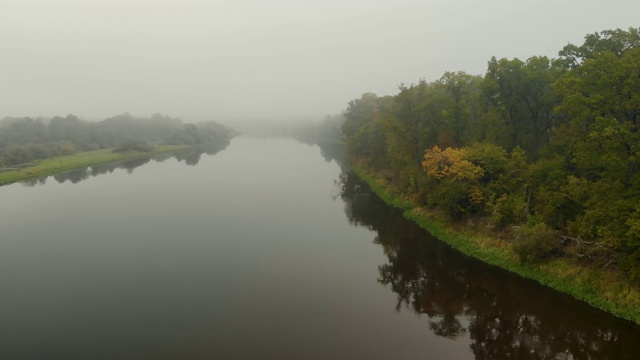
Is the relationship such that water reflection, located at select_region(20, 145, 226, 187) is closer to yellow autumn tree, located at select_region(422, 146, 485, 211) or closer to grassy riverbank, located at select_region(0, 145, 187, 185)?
grassy riverbank, located at select_region(0, 145, 187, 185)

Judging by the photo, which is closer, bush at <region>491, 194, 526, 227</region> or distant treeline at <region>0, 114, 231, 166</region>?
bush at <region>491, 194, 526, 227</region>

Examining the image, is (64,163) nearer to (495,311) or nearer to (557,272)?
(495,311)

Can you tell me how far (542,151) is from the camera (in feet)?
132

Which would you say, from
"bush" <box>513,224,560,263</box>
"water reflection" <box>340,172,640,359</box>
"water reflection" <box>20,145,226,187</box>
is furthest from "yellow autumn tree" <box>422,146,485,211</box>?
"water reflection" <box>20,145,226,187</box>

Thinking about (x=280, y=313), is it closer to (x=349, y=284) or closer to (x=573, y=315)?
(x=349, y=284)

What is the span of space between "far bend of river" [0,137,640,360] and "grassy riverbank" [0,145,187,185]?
33594 millimetres

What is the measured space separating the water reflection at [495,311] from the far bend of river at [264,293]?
12 centimetres

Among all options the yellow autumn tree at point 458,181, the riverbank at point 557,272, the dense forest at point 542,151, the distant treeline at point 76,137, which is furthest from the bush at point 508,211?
the distant treeline at point 76,137

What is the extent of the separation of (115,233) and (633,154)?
176 feet

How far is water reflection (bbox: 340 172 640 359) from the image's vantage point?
2431cm

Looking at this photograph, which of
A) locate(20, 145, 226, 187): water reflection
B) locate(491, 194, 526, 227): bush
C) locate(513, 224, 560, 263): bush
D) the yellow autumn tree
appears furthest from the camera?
locate(20, 145, 226, 187): water reflection

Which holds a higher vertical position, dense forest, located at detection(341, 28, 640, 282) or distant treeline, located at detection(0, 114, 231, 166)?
distant treeline, located at detection(0, 114, 231, 166)

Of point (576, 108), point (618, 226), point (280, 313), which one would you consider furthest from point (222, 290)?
point (576, 108)

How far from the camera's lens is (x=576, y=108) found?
3444 centimetres
